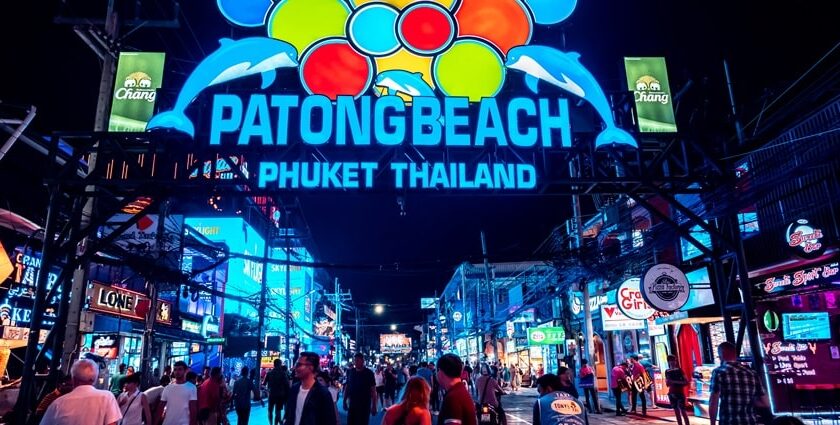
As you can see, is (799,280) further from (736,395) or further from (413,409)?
(413,409)

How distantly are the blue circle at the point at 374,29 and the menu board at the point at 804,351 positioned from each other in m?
12.0

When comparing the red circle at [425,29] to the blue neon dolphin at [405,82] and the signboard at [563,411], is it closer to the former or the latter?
the blue neon dolphin at [405,82]

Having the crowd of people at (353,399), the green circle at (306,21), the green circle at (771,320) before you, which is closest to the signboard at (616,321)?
the green circle at (771,320)

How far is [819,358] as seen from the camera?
14758 mm

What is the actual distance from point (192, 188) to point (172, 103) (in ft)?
8.38

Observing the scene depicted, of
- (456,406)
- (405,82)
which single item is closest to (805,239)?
(405,82)

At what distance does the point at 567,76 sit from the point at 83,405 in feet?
36.5

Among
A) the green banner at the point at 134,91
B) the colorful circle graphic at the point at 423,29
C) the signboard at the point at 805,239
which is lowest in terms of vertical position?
the signboard at the point at 805,239

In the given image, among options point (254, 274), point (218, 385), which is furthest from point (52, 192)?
point (254, 274)

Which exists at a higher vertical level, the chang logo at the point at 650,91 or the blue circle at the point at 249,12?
the blue circle at the point at 249,12

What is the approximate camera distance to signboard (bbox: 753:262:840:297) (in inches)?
553

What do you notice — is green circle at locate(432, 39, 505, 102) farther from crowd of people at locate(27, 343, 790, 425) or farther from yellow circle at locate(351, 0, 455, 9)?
crowd of people at locate(27, 343, 790, 425)

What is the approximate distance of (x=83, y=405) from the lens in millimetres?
5508

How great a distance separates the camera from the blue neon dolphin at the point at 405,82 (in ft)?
43.4
